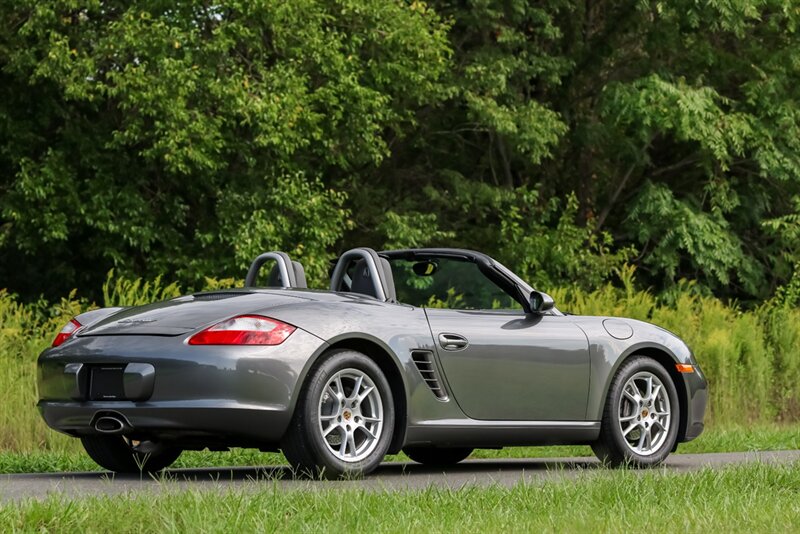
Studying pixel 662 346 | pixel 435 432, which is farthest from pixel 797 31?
pixel 435 432

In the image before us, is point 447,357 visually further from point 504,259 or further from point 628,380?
point 504,259

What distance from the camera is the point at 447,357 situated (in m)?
8.95

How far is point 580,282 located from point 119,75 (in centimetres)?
931

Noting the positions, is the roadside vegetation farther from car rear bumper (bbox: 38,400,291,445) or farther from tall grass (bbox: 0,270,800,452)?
car rear bumper (bbox: 38,400,291,445)

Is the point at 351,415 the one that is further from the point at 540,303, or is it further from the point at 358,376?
the point at 540,303

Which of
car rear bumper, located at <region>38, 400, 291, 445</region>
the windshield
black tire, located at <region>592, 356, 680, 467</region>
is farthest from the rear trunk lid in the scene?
black tire, located at <region>592, 356, 680, 467</region>

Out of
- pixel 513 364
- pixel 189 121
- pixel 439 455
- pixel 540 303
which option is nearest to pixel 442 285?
pixel 189 121

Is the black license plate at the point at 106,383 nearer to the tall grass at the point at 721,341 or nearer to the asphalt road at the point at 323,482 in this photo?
the asphalt road at the point at 323,482

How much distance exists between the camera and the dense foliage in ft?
76.0

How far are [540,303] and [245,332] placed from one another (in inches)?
87.3

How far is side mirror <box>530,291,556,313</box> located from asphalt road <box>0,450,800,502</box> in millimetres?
1017

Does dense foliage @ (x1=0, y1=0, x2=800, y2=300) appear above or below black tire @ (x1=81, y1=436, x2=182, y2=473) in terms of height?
above

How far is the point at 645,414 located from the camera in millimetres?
10039

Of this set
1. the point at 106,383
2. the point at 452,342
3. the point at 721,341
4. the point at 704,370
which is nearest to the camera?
the point at 106,383
